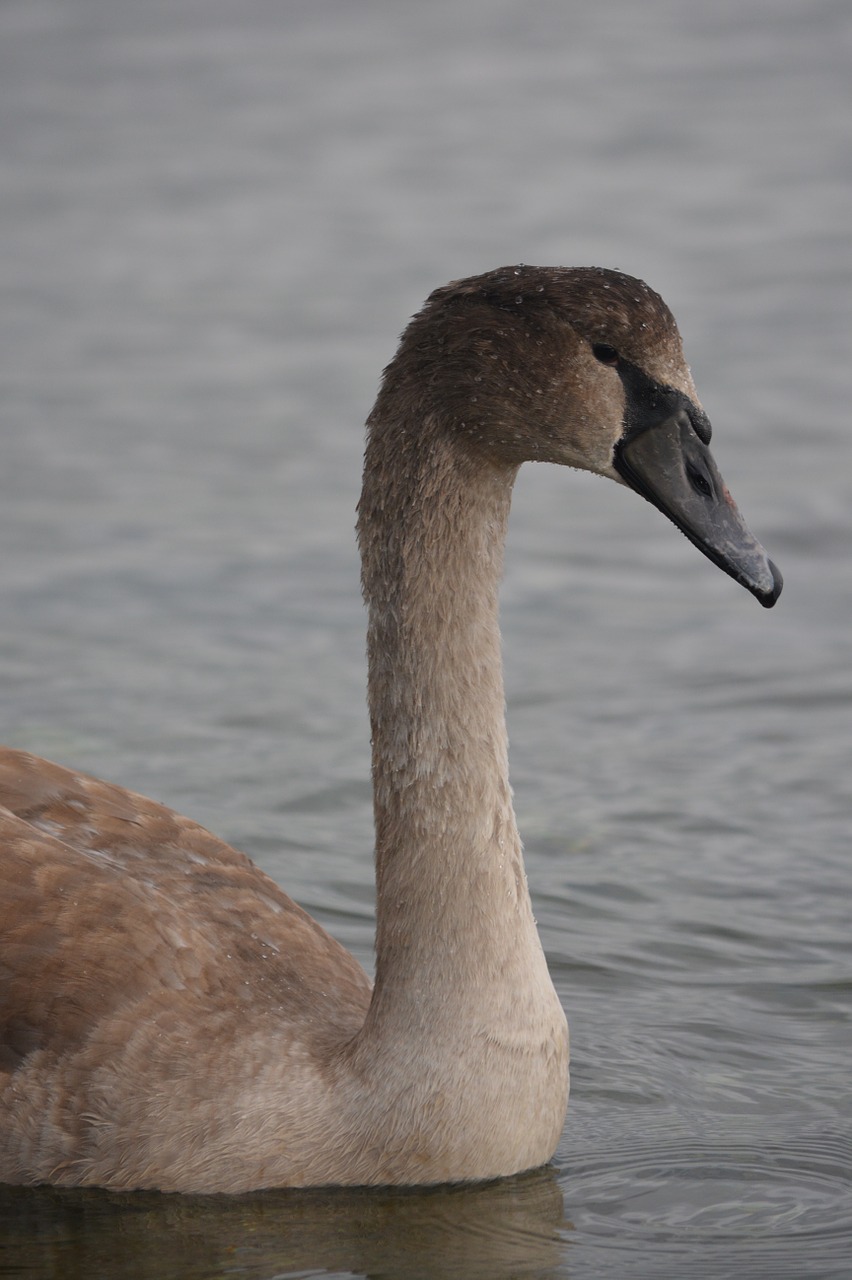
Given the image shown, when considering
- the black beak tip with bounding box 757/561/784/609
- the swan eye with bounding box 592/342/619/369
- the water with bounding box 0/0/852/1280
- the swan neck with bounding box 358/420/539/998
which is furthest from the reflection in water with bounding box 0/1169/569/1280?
the swan eye with bounding box 592/342/619/369

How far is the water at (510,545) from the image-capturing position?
592 centimetres

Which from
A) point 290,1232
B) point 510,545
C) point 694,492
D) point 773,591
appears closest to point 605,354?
point 694,492

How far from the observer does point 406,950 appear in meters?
5.85

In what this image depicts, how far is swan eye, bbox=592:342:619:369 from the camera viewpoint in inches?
213

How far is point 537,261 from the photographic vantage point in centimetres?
1372

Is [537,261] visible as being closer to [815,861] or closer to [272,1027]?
[815,861]

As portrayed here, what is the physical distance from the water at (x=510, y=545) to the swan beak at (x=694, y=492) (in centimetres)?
163

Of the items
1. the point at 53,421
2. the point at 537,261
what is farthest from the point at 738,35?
the point at 53,421

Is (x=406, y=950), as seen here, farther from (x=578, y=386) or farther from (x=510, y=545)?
(x=510, y=545)

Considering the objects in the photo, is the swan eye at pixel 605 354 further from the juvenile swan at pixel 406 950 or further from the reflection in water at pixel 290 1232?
the reflection in water at pixel 290 1232

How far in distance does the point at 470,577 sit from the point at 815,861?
2801 millimetres

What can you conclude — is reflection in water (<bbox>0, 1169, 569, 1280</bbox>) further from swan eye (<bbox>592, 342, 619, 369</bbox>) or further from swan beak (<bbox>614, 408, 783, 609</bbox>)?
swan eye (<bbox>592, 342, 619, 369</bbox>)

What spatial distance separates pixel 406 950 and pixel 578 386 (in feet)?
4.99

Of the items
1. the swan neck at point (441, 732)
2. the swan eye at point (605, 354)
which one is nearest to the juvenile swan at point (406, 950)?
the swan neck at point (441, 732)
